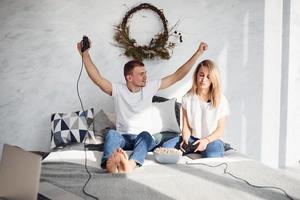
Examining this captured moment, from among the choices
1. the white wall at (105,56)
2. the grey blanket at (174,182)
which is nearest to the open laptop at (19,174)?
→ the grey blanket at (174,182)

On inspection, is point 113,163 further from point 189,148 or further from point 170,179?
point 189,148

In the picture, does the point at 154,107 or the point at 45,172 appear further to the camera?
the point at 154,107

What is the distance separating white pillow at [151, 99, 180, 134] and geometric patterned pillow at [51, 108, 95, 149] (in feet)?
1.80

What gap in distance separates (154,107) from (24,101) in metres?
1.32

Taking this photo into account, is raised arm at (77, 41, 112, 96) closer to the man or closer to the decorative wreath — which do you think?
the man

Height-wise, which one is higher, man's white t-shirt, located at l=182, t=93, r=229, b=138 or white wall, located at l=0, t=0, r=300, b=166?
white wall, located at l=0, t=0, r=300, b=166

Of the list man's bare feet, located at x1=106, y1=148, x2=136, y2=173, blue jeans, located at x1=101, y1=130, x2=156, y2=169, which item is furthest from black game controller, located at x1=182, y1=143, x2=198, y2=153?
man's bare feet, located at x1=106, y1=148, x2=136, y2=173

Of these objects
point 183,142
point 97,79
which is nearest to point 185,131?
point 183,142

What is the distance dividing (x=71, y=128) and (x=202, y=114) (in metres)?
1.12

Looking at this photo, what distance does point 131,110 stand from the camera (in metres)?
2.90

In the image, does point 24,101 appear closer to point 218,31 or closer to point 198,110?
point 198,110

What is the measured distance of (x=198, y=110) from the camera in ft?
9.23

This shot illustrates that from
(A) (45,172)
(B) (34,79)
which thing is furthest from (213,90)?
(B) (34,79)

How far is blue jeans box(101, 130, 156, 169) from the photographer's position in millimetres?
2287
